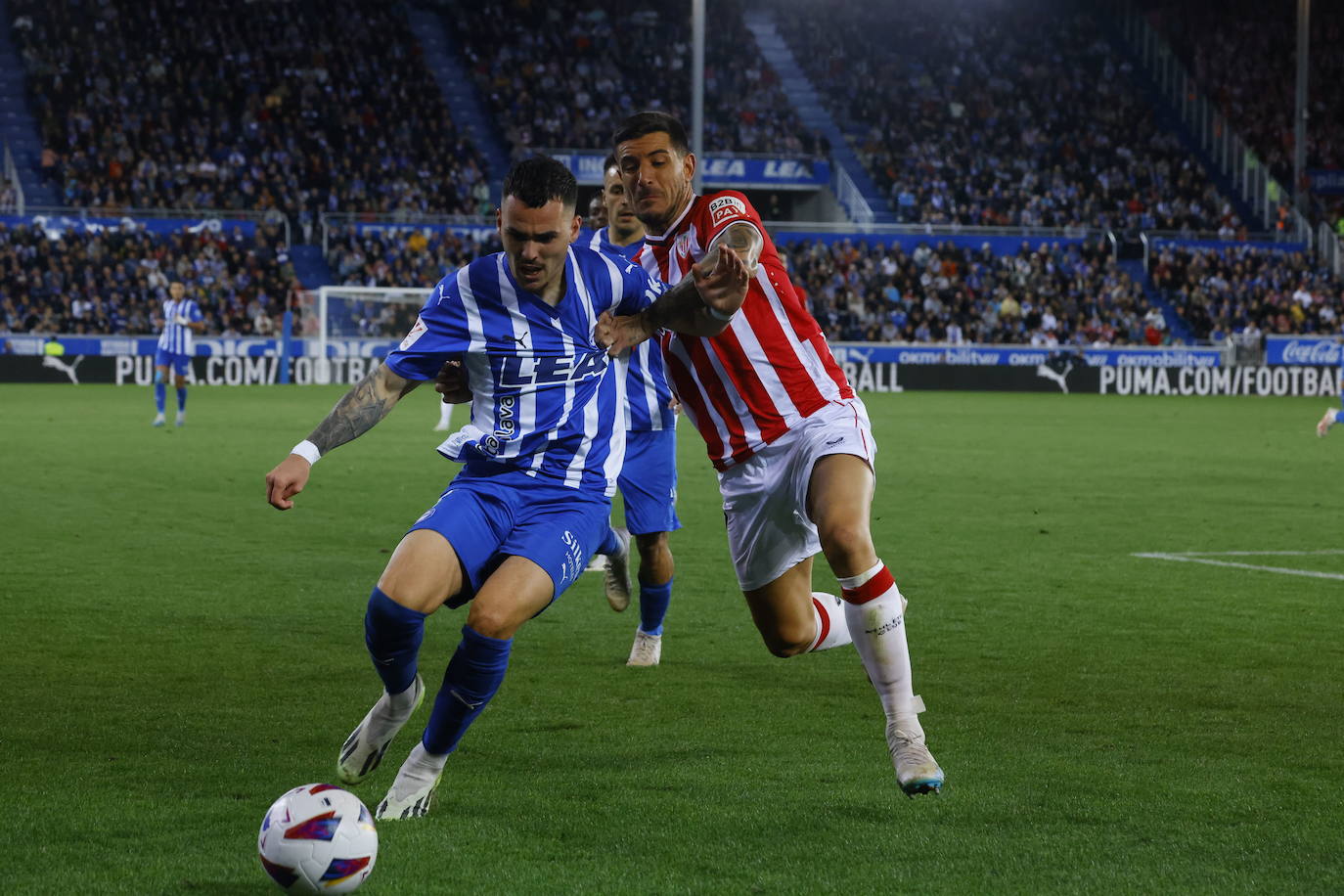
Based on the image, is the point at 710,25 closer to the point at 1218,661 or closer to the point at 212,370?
the point at 212,370

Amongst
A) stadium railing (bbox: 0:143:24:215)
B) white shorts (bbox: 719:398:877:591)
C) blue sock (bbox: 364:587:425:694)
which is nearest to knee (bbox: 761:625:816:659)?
white shorts (bbox: 719:398:877:591)

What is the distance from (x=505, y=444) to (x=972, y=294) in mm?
36299

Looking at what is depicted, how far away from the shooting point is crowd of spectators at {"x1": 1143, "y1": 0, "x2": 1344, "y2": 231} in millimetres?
47656

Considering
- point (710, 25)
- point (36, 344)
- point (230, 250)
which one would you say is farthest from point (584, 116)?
point (36, 344)

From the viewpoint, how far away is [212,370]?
35.3m

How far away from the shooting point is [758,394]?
18.3 ft

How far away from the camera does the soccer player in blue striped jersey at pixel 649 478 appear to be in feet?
23.1

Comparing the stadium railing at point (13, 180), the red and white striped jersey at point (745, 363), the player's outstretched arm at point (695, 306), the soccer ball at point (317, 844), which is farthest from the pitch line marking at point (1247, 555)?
the stadium railing at point (13, 180)

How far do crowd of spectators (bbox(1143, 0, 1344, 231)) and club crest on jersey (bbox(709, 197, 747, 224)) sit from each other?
146 feet

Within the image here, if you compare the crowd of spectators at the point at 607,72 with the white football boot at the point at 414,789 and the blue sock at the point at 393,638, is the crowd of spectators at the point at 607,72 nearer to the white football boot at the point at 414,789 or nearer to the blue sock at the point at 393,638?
the blue sock at the point at 393,638

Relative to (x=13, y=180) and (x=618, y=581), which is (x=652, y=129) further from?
(x=13, y=180)

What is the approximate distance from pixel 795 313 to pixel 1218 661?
2700 mm

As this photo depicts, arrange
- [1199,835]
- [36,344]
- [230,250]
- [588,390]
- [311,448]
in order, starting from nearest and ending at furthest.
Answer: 1. [1199,835]
2. [311,448]
3. [588,390]
4. [36,344]
5. [230,250]

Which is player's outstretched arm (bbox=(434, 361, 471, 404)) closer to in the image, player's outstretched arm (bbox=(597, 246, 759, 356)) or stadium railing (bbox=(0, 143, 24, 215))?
player's outstretched arm (bbox=(597, 246, 759, 356))
